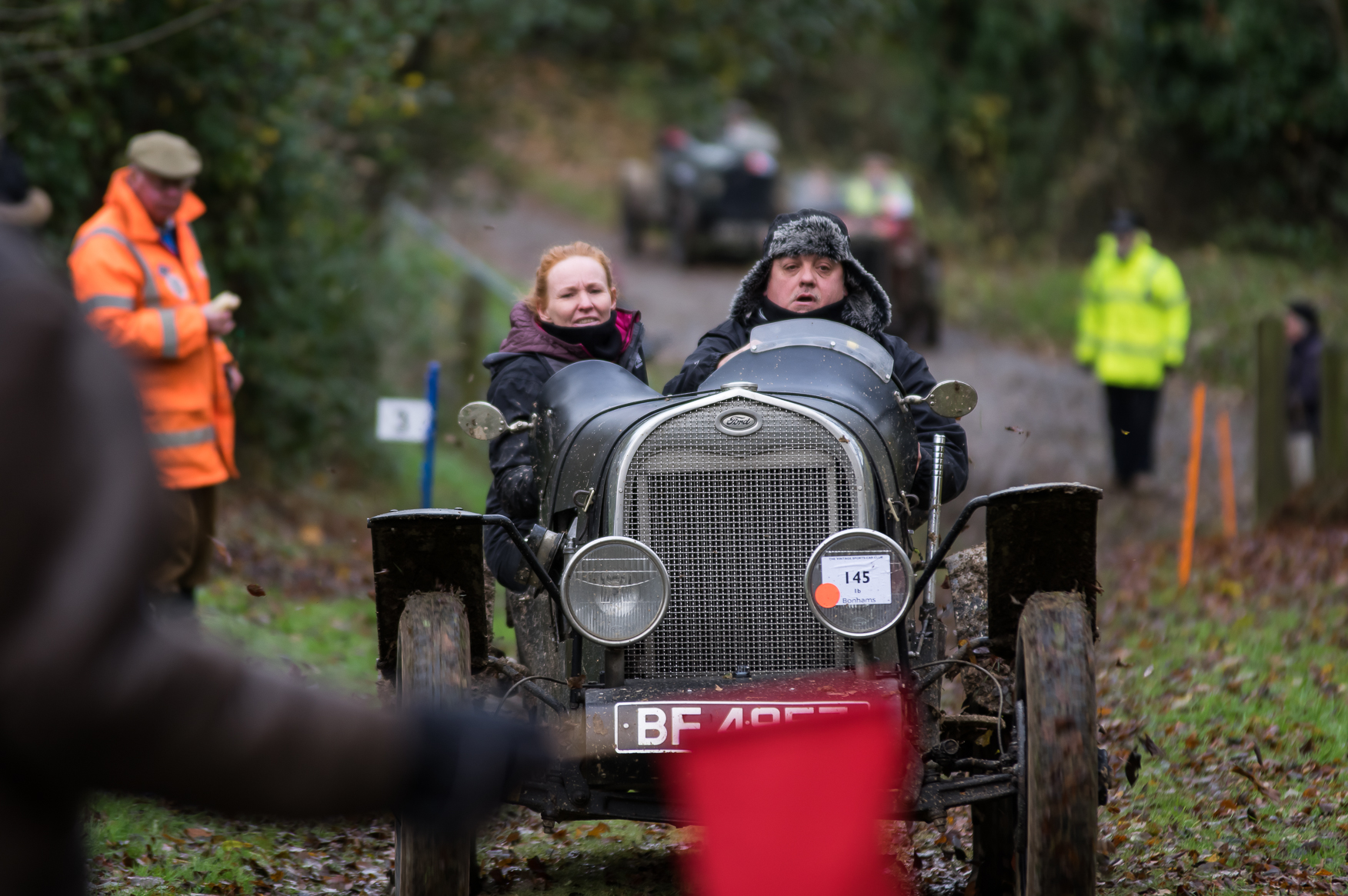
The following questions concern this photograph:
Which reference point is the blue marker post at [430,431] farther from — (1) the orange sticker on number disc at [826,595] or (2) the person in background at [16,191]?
(1) the orange sticker on number disc at [826,595]

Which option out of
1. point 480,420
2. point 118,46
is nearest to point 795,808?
point 480,420

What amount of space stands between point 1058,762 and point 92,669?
9.67 ft

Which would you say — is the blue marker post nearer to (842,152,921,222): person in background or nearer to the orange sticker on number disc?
the orange sticker on number disc

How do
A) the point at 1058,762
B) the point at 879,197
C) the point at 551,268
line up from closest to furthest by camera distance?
1. the point at 1058,762
2. the point at 551,268
3. the point at 879,197

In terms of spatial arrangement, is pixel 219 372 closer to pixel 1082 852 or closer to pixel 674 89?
pixel 1082 852

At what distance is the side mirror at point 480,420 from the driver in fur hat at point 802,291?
0.80 meters

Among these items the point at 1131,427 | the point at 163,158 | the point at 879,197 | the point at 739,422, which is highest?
the point at 879,197

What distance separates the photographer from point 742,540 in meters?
4.83

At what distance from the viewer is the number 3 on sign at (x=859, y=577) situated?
4633 millimetres

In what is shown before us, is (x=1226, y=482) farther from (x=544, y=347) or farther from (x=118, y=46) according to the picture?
(x=118, y=46)

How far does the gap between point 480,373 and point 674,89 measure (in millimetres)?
4154

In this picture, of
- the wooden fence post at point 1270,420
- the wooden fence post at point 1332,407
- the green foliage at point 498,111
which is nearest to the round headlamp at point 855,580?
the green foliage at point 498,111

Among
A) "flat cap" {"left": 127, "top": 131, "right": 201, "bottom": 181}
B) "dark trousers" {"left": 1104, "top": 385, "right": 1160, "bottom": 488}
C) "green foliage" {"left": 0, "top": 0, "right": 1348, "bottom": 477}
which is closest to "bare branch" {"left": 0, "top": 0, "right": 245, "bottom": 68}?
"green foliage" {"left": 0, "top": 0, "right": 1348, "bottom": 477}

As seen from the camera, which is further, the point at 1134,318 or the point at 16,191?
the point at 1134,318
